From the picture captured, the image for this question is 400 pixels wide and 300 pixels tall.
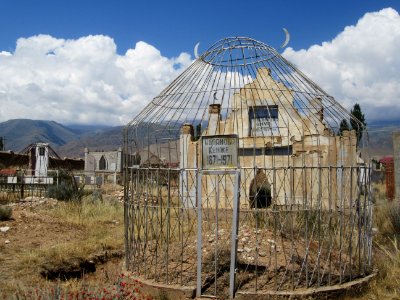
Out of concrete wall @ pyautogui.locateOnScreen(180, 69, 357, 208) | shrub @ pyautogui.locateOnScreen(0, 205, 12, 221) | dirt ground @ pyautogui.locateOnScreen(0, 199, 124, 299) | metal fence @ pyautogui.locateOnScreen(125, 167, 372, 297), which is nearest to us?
metal fence @ pyautogui.locateOnScreen(125, 167, 372, 297)

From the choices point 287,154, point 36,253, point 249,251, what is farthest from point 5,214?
point 249,251

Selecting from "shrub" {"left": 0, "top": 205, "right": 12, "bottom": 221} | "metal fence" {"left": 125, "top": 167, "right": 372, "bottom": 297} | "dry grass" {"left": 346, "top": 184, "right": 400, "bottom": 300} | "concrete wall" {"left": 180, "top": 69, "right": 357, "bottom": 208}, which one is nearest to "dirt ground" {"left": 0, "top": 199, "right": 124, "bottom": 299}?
"shrub" {"left": 0, "top": 205, "right": 12, "bottom": 221}

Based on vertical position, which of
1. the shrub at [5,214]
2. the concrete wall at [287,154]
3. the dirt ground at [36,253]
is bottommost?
the dirt ground at [36,253]

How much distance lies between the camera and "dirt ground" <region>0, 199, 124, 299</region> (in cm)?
655

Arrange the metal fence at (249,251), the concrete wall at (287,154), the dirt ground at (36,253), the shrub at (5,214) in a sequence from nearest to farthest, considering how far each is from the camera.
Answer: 1. the metal fence at (249,251)
2. the concrete wall at (287,154)
3. the dirt ground at (36,253)
4. the shrub at (5,214)

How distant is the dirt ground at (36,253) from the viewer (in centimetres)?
655

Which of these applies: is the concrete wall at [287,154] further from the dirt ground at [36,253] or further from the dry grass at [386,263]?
the dirt ground at [36,253]

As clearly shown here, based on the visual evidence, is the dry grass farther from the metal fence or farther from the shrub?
the shrub

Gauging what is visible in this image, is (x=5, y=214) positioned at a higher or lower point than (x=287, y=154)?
lower

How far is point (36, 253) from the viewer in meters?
8.29

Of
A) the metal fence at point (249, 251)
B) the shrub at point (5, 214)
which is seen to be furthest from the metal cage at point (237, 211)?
the shrub at point (5, 214)

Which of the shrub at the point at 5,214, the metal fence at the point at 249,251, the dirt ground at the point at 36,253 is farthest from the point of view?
the shrub at the point at 5,214

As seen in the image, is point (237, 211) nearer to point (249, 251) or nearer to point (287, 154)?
point (249, 251)

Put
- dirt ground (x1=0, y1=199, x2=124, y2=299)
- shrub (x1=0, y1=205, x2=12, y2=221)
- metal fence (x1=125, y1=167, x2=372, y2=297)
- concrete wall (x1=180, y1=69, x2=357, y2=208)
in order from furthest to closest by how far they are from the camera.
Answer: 1. shrub (x1=0, y1=205, x2=12, y2=221)
2. dirt ground (x1=0, y1=199, x2=124, y2=299)
3. concrete wall (x1=180, y1=69, x2=357, y2=208)
4. metal fence (x1=125, y1=167, x2=372, y2=297)
